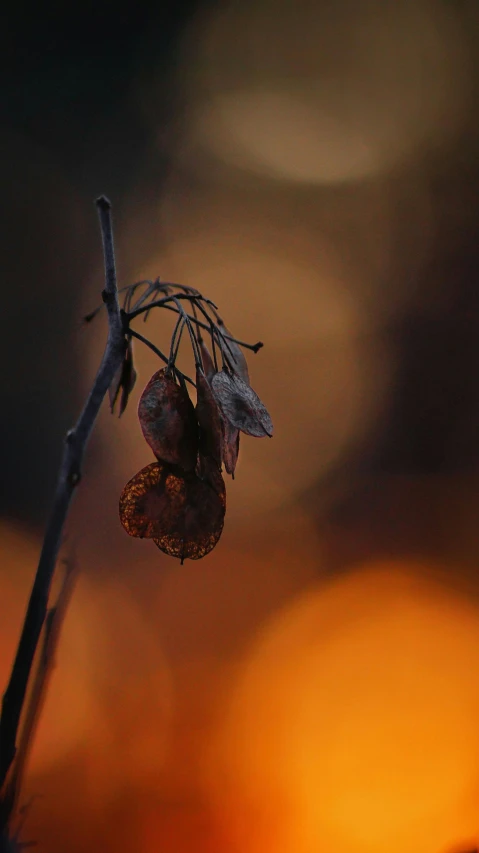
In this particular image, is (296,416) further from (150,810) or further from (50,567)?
(50,567)

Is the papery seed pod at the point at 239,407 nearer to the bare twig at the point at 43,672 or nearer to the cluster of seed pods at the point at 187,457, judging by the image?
the cluster of seed pods at the point at 187,457

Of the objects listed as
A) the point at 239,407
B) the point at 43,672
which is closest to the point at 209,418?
the point at 239,407

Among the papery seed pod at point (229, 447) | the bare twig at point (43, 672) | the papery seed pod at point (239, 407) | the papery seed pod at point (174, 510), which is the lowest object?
the bare twig at point (43, 672)

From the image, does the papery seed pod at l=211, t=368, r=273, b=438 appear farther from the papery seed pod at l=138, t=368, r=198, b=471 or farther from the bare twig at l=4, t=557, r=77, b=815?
the bare twig at l=4, t=557, r=77, b=815

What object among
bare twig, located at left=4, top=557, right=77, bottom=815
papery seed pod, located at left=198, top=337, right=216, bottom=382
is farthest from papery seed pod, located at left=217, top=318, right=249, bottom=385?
bare twig, located at left=4, top=557, right=77, bottom=815

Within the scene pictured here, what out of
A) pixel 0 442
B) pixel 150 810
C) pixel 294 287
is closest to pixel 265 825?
pixel 150 810

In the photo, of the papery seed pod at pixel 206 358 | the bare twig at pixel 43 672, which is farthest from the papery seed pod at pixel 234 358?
the bare twig at pixel 43 672

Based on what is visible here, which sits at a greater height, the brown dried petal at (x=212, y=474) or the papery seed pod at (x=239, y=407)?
the papery seed pod at (x=239, y=407)
